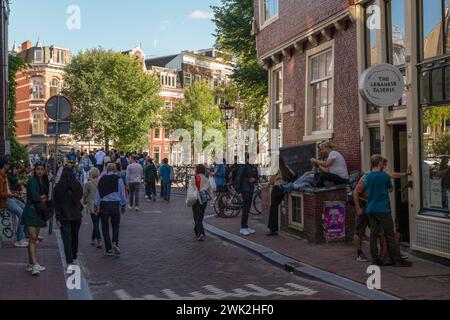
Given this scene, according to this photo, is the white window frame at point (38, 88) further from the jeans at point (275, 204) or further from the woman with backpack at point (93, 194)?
the jeans at point (275, 204)

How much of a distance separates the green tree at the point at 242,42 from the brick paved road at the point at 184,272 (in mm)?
17841

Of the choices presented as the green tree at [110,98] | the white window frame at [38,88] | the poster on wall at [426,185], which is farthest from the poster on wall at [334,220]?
the white window frame at [38,88]

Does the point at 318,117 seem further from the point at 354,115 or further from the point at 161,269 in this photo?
the point at 161,269

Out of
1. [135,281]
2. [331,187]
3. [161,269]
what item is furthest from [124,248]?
[331,187]

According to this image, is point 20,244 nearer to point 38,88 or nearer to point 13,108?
point 13,108

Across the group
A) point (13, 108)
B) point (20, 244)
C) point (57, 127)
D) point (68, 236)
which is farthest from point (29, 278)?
point (13, 108)

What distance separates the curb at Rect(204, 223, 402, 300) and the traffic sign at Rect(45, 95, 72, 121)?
446 cm

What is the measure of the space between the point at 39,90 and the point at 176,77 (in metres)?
15.3

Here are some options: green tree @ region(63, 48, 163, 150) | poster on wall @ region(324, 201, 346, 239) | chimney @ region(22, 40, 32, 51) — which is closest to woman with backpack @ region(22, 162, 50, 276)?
poster on wall @ region(324, 201, 346, 239)

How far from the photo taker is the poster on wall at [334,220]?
37.0 feet

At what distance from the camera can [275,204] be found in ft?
42.8

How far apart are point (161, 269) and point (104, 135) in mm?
43098

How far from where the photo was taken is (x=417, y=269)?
8836 mm
